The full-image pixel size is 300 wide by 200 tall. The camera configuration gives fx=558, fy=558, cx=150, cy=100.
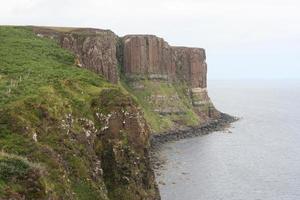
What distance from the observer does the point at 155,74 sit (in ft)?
584

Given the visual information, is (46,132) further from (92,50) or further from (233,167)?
(92,50)

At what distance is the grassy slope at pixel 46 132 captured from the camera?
115ft

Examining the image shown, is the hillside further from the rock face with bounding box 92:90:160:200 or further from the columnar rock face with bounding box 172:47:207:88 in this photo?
the columnar rock face with bounding box 172:47:207:88

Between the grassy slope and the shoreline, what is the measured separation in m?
43.7

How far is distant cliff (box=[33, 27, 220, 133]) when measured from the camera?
15088 cm

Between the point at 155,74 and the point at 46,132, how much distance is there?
12976 centimetres

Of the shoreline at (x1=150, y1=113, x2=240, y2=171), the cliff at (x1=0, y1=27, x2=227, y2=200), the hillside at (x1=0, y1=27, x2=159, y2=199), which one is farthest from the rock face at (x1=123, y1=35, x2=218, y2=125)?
the hillside at (x1=0, y1=27, x2=159, y2=199)

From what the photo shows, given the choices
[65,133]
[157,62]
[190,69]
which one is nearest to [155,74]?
[157,62]

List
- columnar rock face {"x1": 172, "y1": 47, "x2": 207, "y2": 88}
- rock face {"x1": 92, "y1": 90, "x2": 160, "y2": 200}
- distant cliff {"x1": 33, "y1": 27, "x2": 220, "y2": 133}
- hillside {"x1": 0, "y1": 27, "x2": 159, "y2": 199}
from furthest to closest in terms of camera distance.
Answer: columnar rock face {"x1": 172, "y1": 47, "x2": 207, "y2": 88}
distant cliff {"x1": 33, "y1": 27, "x2": 220, "y2": 133}
rock face {"x1": 92, "y1": 90, "x2": 160, "y2": 200}
hillside {"x1": 0, "y1": 27, "x2": 159, "y2": 199}

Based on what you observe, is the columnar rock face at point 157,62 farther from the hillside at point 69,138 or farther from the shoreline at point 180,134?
the hillside at point 69,138

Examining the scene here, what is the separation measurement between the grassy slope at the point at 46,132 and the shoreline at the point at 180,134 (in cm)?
4371

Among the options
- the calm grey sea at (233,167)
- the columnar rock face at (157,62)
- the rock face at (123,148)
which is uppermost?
the columnar rock face at (157,62)

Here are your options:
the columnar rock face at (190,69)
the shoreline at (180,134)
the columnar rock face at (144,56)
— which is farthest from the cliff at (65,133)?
the columnar rock face at (190,69)

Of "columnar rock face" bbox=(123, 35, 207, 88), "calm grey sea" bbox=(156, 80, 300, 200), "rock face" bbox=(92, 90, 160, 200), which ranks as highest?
"columnar rock face" bbox=(123, 35, 207, 88)
